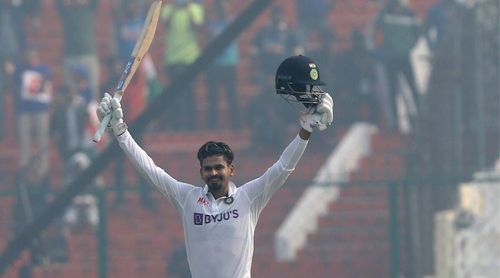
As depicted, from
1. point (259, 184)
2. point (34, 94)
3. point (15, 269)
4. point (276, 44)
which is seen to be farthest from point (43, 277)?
point (259, 184)

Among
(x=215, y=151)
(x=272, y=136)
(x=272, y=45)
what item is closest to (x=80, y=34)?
(x=272, y=45)

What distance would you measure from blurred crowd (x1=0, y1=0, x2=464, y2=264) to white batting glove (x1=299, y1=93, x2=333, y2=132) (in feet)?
30.6

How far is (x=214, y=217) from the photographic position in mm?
6969

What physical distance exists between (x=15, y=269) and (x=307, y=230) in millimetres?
3471

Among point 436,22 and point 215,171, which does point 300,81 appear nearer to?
point 215,171

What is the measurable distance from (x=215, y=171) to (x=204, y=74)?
1067 cm

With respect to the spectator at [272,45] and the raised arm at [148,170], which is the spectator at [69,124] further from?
the raised arm at [148,170]

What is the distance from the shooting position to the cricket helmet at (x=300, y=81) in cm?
687

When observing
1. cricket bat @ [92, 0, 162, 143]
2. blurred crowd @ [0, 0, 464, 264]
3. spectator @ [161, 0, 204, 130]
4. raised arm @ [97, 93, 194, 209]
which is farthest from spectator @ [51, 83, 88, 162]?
raised arm @ [97, 93, 194, 209]

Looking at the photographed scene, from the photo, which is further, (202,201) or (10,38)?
(10,38)

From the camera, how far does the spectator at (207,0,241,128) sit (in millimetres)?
17359

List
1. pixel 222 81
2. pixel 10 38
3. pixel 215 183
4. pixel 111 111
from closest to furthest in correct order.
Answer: pixel 215 183 < pixel 111 111 < pixel 222 81 < pixel 10 38

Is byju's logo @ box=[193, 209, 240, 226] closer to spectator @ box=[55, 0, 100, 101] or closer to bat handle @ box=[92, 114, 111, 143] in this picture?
bat handle @ box=[92, 114, 111, 143]

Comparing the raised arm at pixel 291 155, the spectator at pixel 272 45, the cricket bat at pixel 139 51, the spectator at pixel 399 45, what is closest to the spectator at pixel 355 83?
the spectator at pixel 399 45
